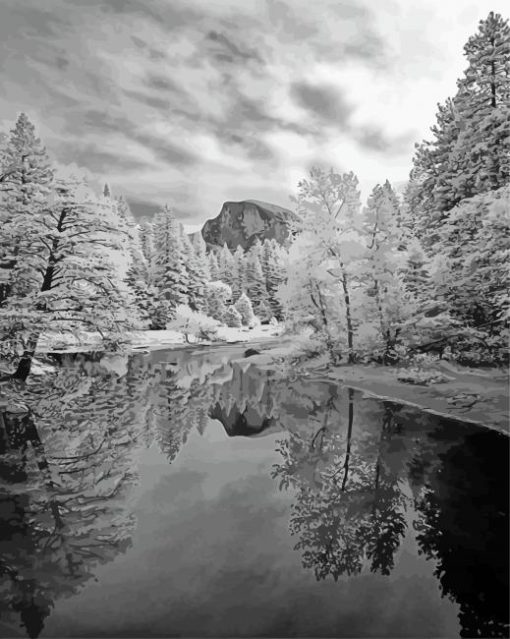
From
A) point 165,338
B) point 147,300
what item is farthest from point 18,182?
point 147,300

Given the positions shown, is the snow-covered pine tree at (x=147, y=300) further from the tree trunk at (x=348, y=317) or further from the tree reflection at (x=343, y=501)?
the tree reflection at (x=343, y=501)

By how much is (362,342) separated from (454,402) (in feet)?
23.6

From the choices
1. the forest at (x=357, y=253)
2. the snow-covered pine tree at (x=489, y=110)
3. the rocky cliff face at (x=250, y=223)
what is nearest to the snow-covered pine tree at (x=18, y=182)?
the forest at (x=357, y=253)

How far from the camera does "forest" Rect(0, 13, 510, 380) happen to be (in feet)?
50.2

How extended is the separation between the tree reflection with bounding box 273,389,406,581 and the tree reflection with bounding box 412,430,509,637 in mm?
579

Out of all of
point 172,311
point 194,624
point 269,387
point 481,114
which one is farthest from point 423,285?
point 172,311

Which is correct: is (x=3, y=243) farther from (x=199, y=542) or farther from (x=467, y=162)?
(x=467, y=162)

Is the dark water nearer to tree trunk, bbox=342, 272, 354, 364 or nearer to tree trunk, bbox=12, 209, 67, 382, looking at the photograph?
tree trunk, bbox=12, 209, 67, 382

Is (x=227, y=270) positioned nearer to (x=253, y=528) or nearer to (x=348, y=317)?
(x=348, y=317)

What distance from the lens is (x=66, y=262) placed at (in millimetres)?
15938

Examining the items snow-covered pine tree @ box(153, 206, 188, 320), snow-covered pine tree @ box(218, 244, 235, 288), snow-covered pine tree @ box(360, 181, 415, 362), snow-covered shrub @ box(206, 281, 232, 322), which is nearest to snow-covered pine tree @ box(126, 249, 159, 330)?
snow-covered pine tree @ box(153, 206, 188, 320)

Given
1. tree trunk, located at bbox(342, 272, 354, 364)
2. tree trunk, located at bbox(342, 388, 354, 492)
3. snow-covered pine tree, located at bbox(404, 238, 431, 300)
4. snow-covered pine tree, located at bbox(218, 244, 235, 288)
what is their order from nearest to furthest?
tree trunk, located at bbox(342, 388, 354, 492) → snow-covered pine tree, located at bbox(404, 238, 431, 300) → tree trunk, located at bbox(342, 272, 354, 364) → snow-covered pine tree, located at bbox(218, 244, 235, 288)

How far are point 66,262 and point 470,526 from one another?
1566 cm

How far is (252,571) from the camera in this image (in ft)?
18.4
